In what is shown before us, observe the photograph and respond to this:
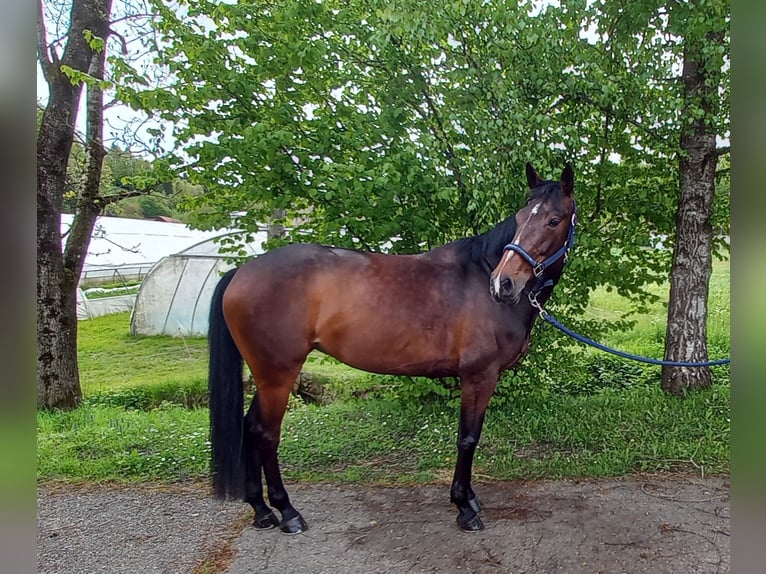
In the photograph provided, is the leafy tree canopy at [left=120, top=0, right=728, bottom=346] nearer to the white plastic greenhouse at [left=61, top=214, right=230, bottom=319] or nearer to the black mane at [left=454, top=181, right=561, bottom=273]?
the black mane at [left=454, top=181, right=561, bottom=273]

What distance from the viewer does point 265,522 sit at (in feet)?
9.32

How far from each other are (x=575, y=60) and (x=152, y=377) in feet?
14.6

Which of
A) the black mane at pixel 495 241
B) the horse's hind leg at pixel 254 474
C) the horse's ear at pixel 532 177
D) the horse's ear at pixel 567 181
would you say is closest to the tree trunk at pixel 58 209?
the horse's hind leg at pixel 254 474

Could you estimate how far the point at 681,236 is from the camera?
4.14 meters

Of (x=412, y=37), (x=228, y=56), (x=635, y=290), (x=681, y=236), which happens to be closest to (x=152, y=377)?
(x=228, y=56)

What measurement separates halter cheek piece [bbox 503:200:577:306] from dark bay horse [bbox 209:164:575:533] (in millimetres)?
11

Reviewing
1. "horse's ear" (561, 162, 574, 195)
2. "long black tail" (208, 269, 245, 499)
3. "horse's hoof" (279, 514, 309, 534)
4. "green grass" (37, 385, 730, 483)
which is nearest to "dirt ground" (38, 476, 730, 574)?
"horse's hoof" (279, 514, 309, 534)

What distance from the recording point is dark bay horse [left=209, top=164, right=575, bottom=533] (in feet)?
9.00

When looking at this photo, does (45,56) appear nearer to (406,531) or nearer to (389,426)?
(389,426)

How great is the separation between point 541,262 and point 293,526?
1942 millimetres

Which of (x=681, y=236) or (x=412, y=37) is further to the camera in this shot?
(x=681, y=236)

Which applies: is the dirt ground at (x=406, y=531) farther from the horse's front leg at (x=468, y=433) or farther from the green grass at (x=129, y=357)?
the green grass at (x=129, y=357)

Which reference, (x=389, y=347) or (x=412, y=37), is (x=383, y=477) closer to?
(x=389, y=347)
